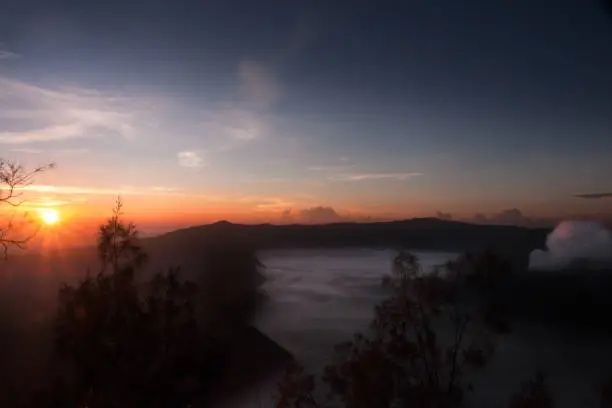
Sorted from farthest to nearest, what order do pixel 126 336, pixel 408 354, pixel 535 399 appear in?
pixel 408 354 → pixel 535 399 → pixel 126 336

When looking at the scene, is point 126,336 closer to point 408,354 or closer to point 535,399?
point 408,354

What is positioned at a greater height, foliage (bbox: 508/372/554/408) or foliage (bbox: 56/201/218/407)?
foliage (bbox: 56/201/218/407)

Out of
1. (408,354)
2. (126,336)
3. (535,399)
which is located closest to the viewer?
(126,336)

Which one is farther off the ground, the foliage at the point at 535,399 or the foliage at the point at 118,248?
the foliage at the point at 118,248

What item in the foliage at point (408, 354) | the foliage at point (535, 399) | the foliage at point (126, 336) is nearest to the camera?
the foliage at point (126, 336)

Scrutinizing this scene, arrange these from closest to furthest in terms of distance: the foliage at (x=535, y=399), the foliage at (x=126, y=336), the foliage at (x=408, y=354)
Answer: the foliage at (x=126, y=336)
the foliage at (x=408, y=354)
the foliage at (x=535, y=399)

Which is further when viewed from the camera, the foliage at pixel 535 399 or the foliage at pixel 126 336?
the foliage at pixel 535 399

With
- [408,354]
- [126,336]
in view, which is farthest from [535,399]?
[126,336]

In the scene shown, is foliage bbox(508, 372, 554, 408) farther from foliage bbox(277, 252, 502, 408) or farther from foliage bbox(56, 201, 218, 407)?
foliage bbox(56, 201, 218, 407)

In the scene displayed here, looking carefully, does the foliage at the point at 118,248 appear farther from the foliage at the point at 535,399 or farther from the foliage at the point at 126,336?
the foliage at the point at 535,399

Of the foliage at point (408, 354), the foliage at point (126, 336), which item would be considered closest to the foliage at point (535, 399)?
the foliage at point (408, 354)

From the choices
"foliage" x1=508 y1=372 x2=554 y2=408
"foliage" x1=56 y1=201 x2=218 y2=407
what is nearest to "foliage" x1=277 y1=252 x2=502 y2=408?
"foliage" x1=508 y1=372 x2=554 y2=408
